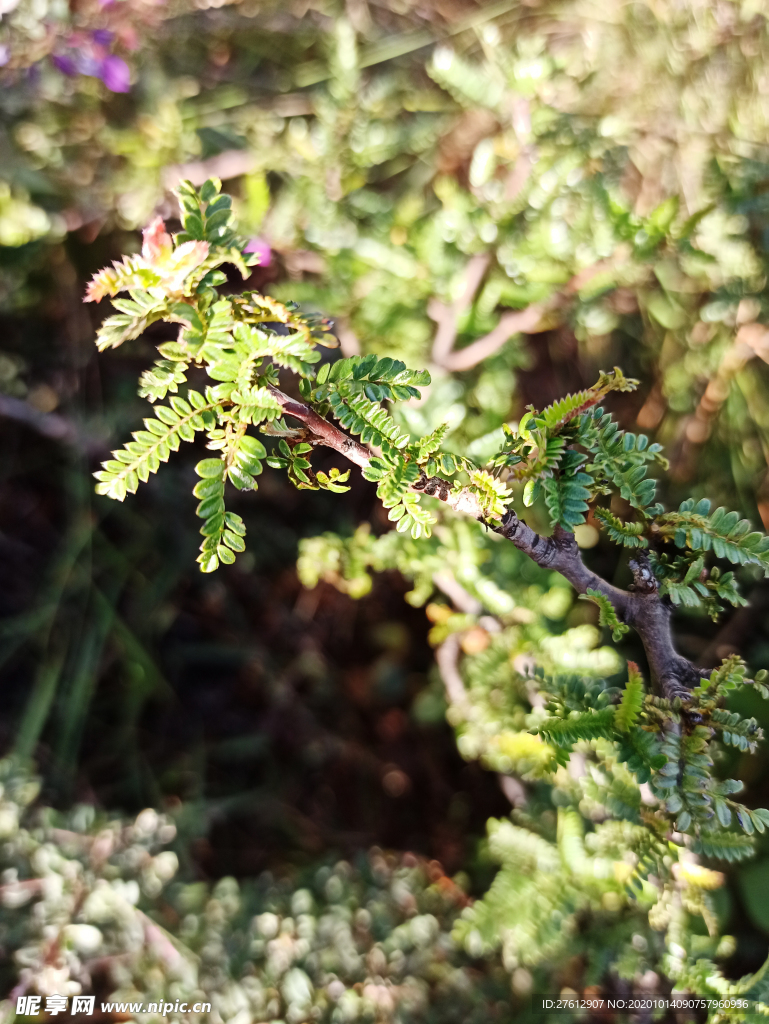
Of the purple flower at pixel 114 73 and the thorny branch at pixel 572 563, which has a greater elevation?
the purple flower at pixel 114 73

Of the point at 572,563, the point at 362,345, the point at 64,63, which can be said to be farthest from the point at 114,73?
the point at 572,563

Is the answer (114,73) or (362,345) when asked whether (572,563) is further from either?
(114,73)

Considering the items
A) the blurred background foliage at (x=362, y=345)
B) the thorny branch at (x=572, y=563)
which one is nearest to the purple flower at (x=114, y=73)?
the blurred background foliage at (x=362, y=345)

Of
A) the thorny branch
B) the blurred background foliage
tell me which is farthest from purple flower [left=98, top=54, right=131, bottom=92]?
the thorny branch

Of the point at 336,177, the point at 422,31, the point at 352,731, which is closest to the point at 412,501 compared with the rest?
the point at 336,177

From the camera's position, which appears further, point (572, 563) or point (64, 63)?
point (64, 63)

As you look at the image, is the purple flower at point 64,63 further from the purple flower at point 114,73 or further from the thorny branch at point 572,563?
the thorny branch at point 572,563
